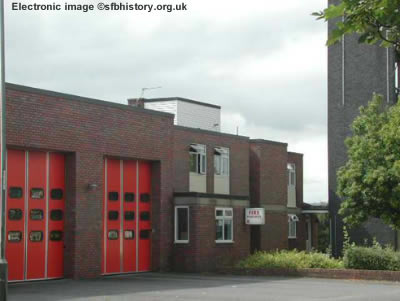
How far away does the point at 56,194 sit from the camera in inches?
1019

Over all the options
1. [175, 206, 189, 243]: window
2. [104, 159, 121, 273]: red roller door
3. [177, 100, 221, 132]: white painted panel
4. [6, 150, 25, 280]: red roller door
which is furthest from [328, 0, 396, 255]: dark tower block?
[6, 150, 25, 280]: red roller door

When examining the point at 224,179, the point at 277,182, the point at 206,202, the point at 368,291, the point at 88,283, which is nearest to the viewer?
the point at 368,291

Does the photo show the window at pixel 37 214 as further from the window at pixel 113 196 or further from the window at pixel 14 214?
the window at pixel 113 196

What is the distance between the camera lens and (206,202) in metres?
30.8

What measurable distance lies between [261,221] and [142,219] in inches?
233

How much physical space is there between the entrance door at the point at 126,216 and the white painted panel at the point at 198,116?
9.12 m

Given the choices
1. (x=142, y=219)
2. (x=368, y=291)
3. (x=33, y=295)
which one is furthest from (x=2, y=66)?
(x=142, y=219)

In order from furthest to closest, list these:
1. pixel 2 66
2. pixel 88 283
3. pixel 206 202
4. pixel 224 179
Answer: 1. pixel 224 179
2. pixel 206 202
3. pixel 88 283
4. pixel 2 66

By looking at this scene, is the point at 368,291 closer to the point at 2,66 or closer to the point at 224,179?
the point at 2,66

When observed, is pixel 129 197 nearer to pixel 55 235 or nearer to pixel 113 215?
pixel 113 215

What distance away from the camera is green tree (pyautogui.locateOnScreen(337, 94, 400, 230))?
95.8ft

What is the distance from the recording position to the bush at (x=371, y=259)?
27.8 metres

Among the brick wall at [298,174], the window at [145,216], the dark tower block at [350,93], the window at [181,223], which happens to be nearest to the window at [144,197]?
the window at [145,216]

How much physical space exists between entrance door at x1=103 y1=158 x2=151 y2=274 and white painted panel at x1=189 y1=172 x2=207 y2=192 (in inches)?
175
